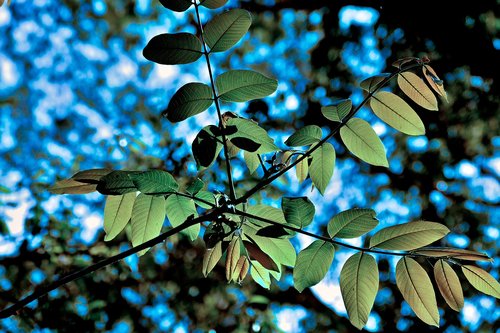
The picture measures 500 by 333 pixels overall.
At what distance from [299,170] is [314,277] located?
41 cm

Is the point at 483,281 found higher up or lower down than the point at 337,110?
lower down

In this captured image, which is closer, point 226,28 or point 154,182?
point 154,182

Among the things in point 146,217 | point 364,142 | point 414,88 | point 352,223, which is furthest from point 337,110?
point 146,217

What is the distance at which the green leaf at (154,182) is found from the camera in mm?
885

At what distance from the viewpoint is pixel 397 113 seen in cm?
113

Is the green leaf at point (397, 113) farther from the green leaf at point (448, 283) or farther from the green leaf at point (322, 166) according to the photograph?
the green leaf at point (448, 283)

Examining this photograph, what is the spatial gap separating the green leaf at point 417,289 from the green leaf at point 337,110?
15.6 inches

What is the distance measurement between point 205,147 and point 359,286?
18.3 inches

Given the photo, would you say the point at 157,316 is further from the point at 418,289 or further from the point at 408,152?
the point at 418,289

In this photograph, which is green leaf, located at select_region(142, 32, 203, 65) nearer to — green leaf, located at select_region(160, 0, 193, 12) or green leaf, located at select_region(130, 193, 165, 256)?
green leaf, located at select_region(160, 0, 193, 12)

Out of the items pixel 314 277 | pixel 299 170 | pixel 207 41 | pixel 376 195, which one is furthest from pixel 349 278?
pixel 376 195

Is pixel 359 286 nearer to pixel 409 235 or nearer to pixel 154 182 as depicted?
pixel 409 235

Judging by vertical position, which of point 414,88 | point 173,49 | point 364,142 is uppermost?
point 173,49

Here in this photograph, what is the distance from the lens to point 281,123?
559 centimetres
